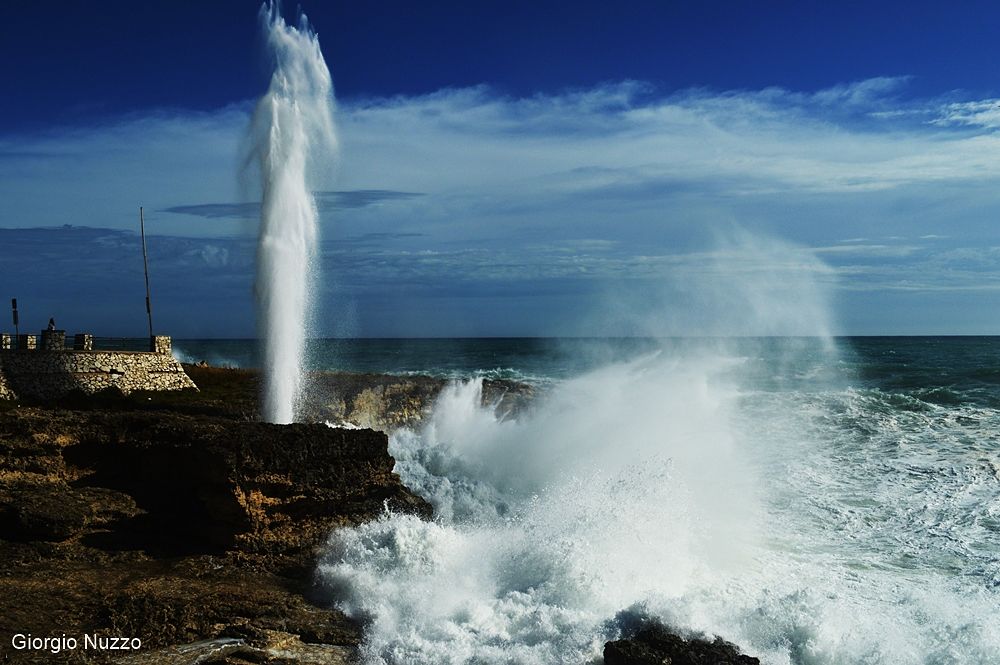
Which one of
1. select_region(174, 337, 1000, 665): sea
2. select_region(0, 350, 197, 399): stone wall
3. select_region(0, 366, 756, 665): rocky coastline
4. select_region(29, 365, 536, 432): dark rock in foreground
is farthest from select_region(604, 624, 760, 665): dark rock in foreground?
select_region(0, 350, 197, 399): stone wall

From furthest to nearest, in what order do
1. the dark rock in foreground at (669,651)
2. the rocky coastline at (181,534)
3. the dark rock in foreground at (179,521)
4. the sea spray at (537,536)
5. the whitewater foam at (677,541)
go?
the sea spray at (537,536) → the whitewater foam at (677,541) → the dark rock in foreground at (179,521) → the rocky coastline at (181,534) → the dark rock in foreground at (669,651)

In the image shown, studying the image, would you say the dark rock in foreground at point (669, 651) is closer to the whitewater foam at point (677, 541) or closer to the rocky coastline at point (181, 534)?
the rocky coastline at point (181, 534)

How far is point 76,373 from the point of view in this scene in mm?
23375

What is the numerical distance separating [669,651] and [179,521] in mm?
7428

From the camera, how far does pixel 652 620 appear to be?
10.2 metres

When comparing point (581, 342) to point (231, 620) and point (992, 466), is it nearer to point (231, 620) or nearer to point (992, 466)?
point (992, 466)

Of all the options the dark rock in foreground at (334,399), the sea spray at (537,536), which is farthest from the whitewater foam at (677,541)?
the dark rock in foreground at (334,399)

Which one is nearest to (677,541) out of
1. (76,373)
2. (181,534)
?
(181,534)

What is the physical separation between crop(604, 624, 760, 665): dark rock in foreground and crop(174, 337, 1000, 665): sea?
0.46 m

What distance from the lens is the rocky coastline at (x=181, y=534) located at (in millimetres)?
9789

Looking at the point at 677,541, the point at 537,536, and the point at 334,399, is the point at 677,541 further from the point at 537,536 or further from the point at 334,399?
the point at 334,399

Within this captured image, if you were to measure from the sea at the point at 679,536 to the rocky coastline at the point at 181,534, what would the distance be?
0.64m

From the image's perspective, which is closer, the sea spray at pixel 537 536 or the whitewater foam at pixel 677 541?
the whitewater foam at pixel 677 541

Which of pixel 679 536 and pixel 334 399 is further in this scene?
pixel 334 399
